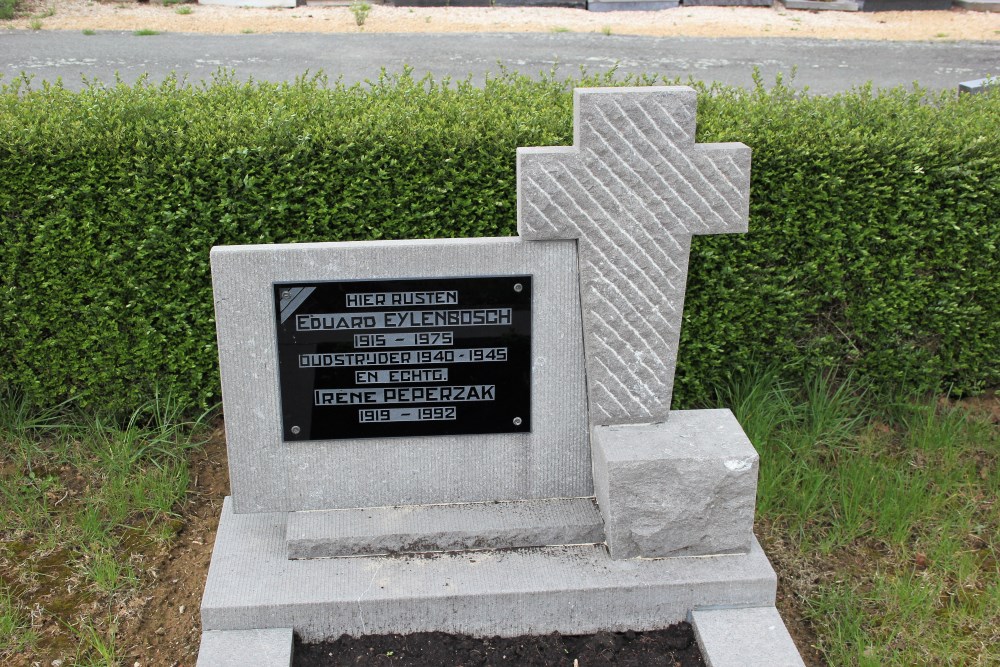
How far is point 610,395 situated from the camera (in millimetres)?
3500

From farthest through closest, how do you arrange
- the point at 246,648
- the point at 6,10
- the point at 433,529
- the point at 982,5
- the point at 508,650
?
1. the point at 982,5
2. the point at 6,10
3. the point at 433,529
4. the point at 508,650
5. the point at 246,648

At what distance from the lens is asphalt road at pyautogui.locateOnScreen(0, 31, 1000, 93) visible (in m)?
11.9

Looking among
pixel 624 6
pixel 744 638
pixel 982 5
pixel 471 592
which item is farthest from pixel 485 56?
pixel 744 638

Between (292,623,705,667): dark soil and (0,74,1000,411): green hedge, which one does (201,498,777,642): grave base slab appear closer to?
(292,623,705,667): dark soil

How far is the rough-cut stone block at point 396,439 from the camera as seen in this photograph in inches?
131

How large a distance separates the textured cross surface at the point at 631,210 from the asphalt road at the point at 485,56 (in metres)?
8.51

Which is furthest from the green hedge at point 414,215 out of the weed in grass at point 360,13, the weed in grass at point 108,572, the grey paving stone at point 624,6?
the grey paving stone at point 624,6

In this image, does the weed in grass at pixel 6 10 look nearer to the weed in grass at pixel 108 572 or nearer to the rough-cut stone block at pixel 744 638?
the weed in grass at pixel 108 572

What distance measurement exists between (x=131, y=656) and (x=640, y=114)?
2558mm

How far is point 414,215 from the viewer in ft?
14.0

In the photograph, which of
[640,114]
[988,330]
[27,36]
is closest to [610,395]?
[640,114]

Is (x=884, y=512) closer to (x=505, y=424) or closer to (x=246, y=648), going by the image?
(x=505, y=424)

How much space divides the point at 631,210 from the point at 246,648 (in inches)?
76.1

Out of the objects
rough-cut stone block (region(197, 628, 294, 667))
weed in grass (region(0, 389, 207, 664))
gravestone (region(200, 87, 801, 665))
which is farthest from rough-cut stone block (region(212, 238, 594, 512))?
weed in grass (region(0, 389, 207, 664))
